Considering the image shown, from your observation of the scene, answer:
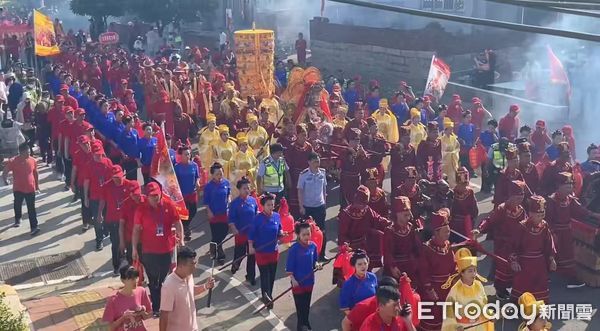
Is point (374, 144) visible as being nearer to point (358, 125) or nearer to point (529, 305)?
point (358, 125)

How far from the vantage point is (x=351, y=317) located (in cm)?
682

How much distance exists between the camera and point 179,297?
7047 millimetres

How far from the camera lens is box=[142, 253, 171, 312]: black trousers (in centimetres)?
908

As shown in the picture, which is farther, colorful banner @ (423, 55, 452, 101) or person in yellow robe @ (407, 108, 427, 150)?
colorful banner @ (423, 55, 452, 101)

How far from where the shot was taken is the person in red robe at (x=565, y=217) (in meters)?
10.4

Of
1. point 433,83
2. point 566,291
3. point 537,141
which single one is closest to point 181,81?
point 433,83

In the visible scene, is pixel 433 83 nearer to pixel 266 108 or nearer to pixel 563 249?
pixel 266 108

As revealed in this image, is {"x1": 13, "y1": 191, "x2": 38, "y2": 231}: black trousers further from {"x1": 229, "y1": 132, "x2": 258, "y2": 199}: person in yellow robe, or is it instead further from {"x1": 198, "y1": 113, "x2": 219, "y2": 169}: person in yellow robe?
{"x1": 229, "y1": 132, "x2": 258, "y2": 199}: person in yellow robe

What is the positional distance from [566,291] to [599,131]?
1115 centimetres

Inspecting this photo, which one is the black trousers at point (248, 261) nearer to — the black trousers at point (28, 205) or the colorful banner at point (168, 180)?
the colorful banner at point (168, 180)

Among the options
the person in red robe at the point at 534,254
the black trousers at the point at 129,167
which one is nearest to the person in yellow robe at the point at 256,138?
the black trousers at the point at 129,167

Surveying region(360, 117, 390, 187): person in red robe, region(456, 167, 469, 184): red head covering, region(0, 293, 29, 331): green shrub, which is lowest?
region(0, 293, 29, 331): green shrub

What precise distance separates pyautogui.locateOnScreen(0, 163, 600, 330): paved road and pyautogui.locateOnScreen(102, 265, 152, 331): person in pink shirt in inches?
90.9

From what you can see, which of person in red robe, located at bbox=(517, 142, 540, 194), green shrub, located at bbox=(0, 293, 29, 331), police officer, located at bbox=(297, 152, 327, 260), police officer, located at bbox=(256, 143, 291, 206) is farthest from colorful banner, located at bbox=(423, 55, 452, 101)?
green shrub, located at bbox=(0, 293, 29, 331)
